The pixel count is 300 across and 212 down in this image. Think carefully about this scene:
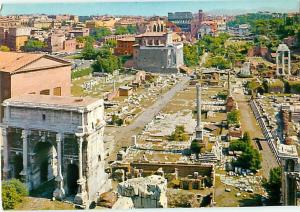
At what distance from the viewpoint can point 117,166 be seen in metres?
9.93

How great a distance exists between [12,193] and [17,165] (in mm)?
1101

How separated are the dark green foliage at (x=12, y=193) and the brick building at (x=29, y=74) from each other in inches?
93.4

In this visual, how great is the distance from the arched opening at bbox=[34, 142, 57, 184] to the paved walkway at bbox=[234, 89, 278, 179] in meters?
3.91

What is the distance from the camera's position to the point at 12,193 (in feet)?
25.6

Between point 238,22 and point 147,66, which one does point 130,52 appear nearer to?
point 147,66

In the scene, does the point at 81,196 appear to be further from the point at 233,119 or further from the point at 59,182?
the point at 233,119

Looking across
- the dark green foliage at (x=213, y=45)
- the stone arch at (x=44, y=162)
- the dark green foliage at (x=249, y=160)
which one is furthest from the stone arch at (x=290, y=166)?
the dark green foliage at (x=213, y=45)

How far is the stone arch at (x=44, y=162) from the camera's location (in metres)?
8.73

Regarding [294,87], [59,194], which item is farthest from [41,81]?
[294,87]

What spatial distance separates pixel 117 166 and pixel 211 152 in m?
2.10

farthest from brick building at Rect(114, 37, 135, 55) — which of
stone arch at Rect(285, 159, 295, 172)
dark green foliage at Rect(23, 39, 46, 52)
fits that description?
stone arch at Rect(285, 159, 295, 172)

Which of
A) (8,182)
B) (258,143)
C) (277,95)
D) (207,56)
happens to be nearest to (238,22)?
(207,56)

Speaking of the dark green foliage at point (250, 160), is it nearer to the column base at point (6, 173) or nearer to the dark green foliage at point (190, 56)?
the column base at point (6, 173)

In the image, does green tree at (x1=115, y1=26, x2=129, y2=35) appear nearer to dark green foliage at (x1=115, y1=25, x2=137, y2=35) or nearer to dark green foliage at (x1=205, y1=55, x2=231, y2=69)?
dark green foliage at (x1=115, y1=25, x2=137, y2=35)
